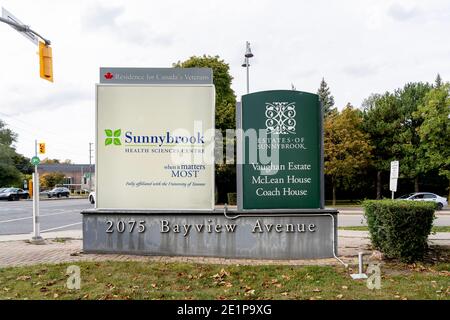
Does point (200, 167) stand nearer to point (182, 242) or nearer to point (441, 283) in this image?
point (182, 242)

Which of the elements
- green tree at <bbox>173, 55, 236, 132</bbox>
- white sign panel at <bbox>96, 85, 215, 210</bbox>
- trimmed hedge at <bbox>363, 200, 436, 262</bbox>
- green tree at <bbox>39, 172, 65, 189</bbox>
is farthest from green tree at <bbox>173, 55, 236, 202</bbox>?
green tree at <bbox>39, 172, 65, 189</bbox>

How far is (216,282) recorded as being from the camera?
6.59m

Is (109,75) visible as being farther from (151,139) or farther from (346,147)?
(346,147)

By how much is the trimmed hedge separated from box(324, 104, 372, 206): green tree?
95.2ft

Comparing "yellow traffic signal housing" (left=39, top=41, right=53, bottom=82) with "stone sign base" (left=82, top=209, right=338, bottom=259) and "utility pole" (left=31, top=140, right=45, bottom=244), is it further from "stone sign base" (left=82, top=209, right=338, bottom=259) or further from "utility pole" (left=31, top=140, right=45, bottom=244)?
"stone sign base" (left=82, top=209, right=338, bottom=259)

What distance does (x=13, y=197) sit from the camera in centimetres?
4709

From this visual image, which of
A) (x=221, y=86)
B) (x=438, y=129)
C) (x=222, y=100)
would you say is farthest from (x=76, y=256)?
(x=438, y=129)

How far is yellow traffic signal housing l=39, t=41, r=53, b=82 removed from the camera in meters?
11.8

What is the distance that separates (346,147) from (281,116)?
2944 cm

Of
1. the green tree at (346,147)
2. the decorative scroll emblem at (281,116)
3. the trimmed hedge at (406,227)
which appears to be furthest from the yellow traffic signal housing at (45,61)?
the green tree at (346,147)

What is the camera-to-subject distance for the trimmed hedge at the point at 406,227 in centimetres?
781

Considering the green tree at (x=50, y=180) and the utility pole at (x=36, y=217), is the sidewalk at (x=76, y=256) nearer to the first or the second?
the utility pole at (x=36, y=217)
